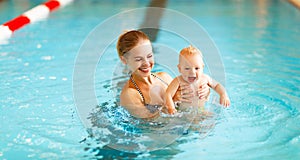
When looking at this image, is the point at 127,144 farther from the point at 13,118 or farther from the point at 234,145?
the point at 13,118

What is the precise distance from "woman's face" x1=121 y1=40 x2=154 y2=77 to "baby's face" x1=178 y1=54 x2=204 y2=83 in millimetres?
164

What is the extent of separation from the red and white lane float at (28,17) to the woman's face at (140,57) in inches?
116

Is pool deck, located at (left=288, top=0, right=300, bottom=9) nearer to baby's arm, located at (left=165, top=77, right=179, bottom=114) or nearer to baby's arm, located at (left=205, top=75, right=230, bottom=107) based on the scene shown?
baby's arm, located at (left=205, top=75, right=230, bottom=107)

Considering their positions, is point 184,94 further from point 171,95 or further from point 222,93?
point 222,93

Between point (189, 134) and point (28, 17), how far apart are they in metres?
4.28

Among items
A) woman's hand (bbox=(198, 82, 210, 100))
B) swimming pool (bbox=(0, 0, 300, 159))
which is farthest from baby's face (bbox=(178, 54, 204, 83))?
swimming pool (bbox=(0, 0, 300, 159))

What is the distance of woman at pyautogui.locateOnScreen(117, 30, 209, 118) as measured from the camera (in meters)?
2.45

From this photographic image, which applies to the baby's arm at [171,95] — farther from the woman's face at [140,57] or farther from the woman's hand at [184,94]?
the woman's face at [140,57]

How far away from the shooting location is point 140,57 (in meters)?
2.45

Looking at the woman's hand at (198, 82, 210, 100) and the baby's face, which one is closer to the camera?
the baby's face

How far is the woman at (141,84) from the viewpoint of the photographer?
245cm

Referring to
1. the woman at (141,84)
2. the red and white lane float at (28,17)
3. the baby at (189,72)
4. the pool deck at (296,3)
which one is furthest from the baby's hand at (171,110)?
the pool deck at (296,3)

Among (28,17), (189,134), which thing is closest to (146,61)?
(189,134)

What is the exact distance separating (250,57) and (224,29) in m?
1.39
